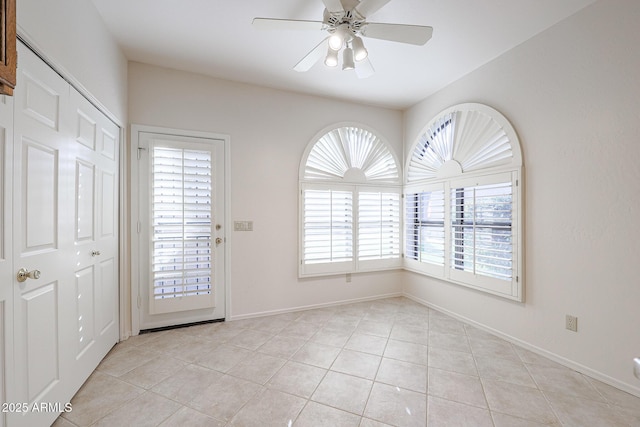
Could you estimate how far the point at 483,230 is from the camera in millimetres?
2844

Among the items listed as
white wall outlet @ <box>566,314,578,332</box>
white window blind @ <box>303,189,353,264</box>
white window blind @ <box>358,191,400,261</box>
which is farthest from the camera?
white window blind @ <box>358,191,400,261</box>

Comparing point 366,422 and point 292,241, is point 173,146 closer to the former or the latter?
point 292,241

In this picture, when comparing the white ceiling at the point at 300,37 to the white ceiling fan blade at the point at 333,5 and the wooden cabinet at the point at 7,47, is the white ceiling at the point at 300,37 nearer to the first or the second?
the white ceiling fan blade at the point at 333,5

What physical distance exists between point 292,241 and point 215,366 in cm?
160

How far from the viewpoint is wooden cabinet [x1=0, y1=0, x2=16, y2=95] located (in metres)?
0.77

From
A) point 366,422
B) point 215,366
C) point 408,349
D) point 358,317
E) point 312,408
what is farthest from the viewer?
point 358,317

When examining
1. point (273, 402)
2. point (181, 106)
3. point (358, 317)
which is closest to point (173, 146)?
point (181, 106)

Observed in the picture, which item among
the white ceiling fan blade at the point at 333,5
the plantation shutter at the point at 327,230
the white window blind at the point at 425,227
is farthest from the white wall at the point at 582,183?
the white ceiling fan blade at the point at 333,5

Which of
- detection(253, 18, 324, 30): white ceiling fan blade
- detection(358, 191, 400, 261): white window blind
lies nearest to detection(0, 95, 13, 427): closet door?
detection(253, 18, 324, 30): white ceiling fan blade

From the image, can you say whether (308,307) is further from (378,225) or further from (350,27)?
(350,27)

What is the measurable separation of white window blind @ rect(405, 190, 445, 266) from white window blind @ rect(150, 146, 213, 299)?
2.63 meters

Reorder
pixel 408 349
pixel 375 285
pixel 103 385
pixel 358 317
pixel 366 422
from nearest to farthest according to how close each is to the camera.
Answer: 1. pixel 366 422
2. pixel 103 385
3. pixel 408 349
4. pixel 358 317
5. pixel 375 285

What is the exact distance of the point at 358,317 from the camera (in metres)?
3.26

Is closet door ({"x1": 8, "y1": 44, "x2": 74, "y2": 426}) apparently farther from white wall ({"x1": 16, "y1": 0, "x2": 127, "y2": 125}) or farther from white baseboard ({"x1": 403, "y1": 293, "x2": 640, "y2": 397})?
white baseboard ({"x1": 403, "y1": 293, "x2": 640, "y2": 397})
